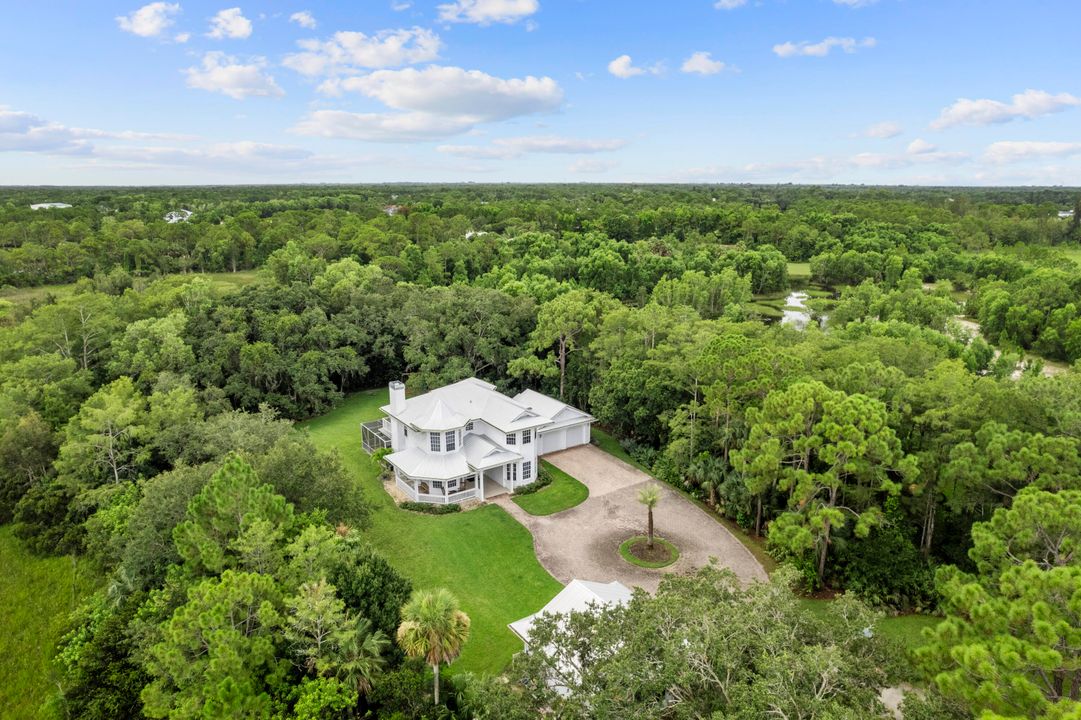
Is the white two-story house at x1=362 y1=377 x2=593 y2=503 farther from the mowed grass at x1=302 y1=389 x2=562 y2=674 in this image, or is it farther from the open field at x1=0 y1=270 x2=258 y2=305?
the open field at x1=0 y1=270 x2=258 y2=305

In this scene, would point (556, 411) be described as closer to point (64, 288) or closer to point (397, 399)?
point (397, 399)

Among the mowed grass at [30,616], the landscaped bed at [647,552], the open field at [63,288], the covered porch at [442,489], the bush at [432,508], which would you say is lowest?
the mowed grass at [30,616]

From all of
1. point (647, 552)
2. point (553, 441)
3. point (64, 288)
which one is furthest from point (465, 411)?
point (64, 288)

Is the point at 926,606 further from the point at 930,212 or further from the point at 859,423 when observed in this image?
the point at 930,212

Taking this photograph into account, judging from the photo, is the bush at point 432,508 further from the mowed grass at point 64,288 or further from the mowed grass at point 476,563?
the mowed grass at point 64,288

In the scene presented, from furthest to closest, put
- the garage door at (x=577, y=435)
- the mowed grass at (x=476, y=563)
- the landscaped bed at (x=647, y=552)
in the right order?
1. the garage door at (x=577, y=435)
2. the landscaped bed at (x=647, y=552)
3. the mowed grass at (x=476, y=563)

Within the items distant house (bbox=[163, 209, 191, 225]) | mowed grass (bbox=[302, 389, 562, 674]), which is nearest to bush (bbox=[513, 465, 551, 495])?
mowed grass (bbox=[302, 389, 562, 674])

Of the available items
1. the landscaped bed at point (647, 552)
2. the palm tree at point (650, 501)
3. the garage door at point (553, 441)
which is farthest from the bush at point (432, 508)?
the palm tree at point (650, 501)
